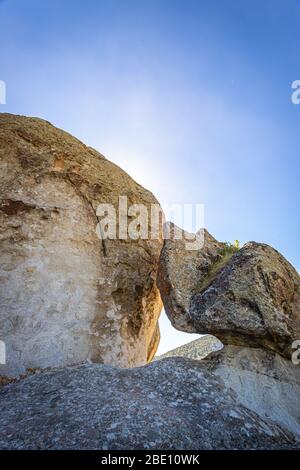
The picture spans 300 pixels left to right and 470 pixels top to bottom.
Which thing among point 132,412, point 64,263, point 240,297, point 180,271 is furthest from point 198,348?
point 132,412

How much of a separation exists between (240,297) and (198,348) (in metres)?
28.0

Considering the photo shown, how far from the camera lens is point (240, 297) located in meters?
9.10

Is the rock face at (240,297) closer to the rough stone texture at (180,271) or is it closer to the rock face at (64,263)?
the rough stone texture at (180,271)

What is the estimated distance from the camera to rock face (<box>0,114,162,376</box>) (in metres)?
9.95

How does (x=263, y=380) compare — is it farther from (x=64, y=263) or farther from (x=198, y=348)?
(x=198, y=348)

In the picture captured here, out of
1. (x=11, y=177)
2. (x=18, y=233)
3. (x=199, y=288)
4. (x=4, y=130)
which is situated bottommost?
(x=199, y=288)

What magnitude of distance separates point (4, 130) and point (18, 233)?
3899 mm

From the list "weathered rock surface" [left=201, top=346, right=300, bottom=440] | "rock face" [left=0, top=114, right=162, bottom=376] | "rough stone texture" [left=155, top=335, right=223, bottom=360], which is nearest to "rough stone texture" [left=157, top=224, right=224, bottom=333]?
"weathered rock surface" [left=201, top=346, right=300, bottom=440]

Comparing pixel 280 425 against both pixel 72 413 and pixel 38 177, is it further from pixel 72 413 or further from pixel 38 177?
pixel 38 177

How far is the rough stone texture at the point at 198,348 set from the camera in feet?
109

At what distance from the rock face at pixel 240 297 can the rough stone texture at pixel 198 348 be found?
23.3m

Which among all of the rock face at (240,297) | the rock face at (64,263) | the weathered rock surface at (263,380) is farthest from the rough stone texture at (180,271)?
the rock face at (64,263)

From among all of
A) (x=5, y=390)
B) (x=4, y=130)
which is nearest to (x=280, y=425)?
(x=5, y=390)

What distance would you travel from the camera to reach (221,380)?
8.18 meters
